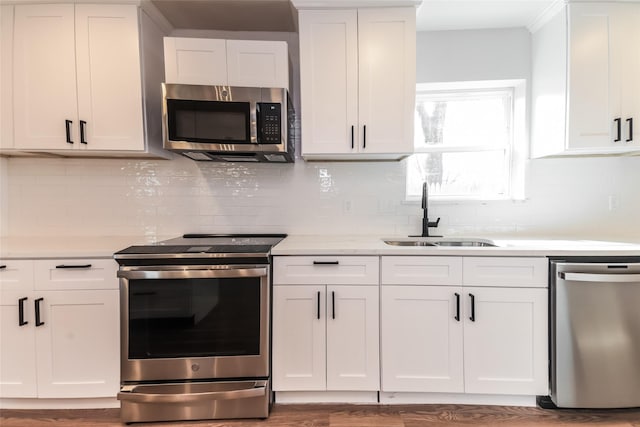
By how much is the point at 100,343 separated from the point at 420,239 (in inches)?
85.5

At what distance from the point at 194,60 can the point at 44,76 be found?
3.18ft

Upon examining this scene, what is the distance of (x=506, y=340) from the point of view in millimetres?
1720

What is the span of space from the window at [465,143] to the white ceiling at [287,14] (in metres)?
0.45

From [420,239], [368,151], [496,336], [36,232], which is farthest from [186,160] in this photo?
[496,336]

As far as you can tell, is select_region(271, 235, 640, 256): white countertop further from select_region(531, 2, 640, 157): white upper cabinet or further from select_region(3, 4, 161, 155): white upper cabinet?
select_region(3, 4, 161, 155): white upper cabinet

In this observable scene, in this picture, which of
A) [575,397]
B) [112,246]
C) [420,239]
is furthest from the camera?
[420,239]

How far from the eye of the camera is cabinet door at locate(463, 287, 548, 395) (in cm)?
171

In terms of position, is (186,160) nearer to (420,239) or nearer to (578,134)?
(420,239)

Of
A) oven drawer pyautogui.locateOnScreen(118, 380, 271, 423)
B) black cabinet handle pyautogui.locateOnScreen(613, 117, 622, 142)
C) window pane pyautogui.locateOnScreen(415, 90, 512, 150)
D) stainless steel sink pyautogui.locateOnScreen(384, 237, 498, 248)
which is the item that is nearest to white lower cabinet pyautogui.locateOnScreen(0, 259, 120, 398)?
oven drawer pyautogui.locateOnScreen(118, 380, 271, 423)

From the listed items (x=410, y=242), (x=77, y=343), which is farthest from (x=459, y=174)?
(x=77, y=343)

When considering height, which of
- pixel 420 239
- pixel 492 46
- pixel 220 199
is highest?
pixel 492 46

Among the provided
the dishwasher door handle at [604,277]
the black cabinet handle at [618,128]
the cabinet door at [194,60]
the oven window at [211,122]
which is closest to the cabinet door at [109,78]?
the cabinet door at [194,60]

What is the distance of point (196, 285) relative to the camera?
1.69 m

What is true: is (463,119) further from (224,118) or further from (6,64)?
(6,64)
